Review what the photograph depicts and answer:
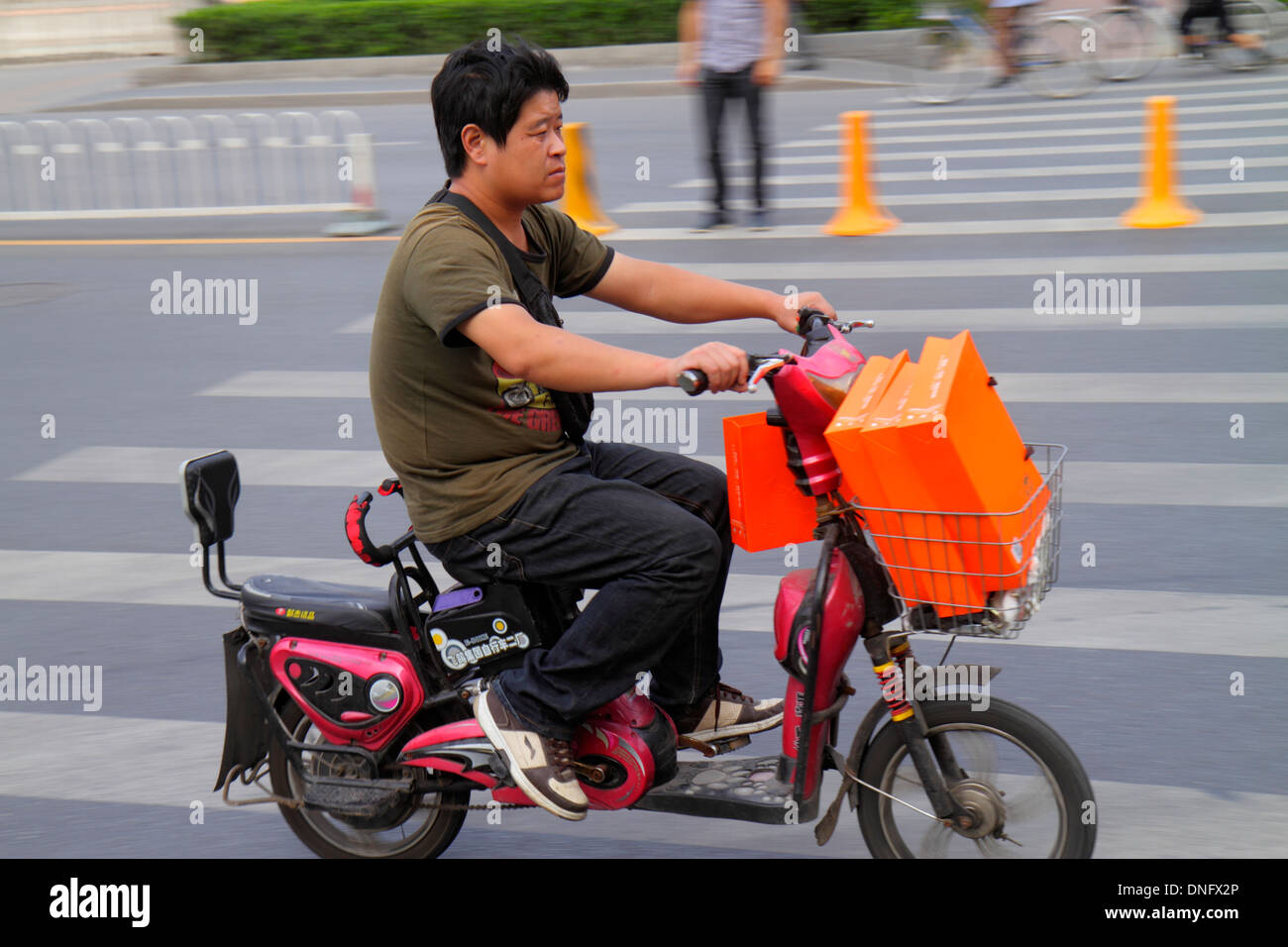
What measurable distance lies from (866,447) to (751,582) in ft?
8.02

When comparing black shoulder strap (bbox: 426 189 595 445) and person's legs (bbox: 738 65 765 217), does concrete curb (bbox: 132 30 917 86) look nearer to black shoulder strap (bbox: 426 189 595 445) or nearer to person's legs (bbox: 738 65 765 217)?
person's legs (bbox: 738 65 765 217)

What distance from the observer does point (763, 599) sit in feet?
16.1

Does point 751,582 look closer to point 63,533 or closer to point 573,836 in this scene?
point 573,836

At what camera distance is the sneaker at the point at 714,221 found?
10.6 metres

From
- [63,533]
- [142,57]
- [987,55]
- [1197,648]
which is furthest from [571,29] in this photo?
[1197,648]

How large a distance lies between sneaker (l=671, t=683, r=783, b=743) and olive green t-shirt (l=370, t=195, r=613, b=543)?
70cm

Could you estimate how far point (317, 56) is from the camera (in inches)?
846

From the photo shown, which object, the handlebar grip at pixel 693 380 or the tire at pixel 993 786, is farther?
the tire at pixel 993 786

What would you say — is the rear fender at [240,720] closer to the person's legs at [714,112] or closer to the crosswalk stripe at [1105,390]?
the crosswalk stripe at [1105,390]

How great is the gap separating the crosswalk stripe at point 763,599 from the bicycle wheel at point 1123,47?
12233mm

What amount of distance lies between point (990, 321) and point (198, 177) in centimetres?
898

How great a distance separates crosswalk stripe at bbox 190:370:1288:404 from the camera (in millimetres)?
6496

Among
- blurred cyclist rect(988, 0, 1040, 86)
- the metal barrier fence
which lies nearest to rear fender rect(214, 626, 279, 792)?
the metal barrier fence

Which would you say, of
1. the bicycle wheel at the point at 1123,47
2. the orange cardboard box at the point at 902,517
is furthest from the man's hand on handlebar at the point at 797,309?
the bicycle wheel at the point at 1123,47
